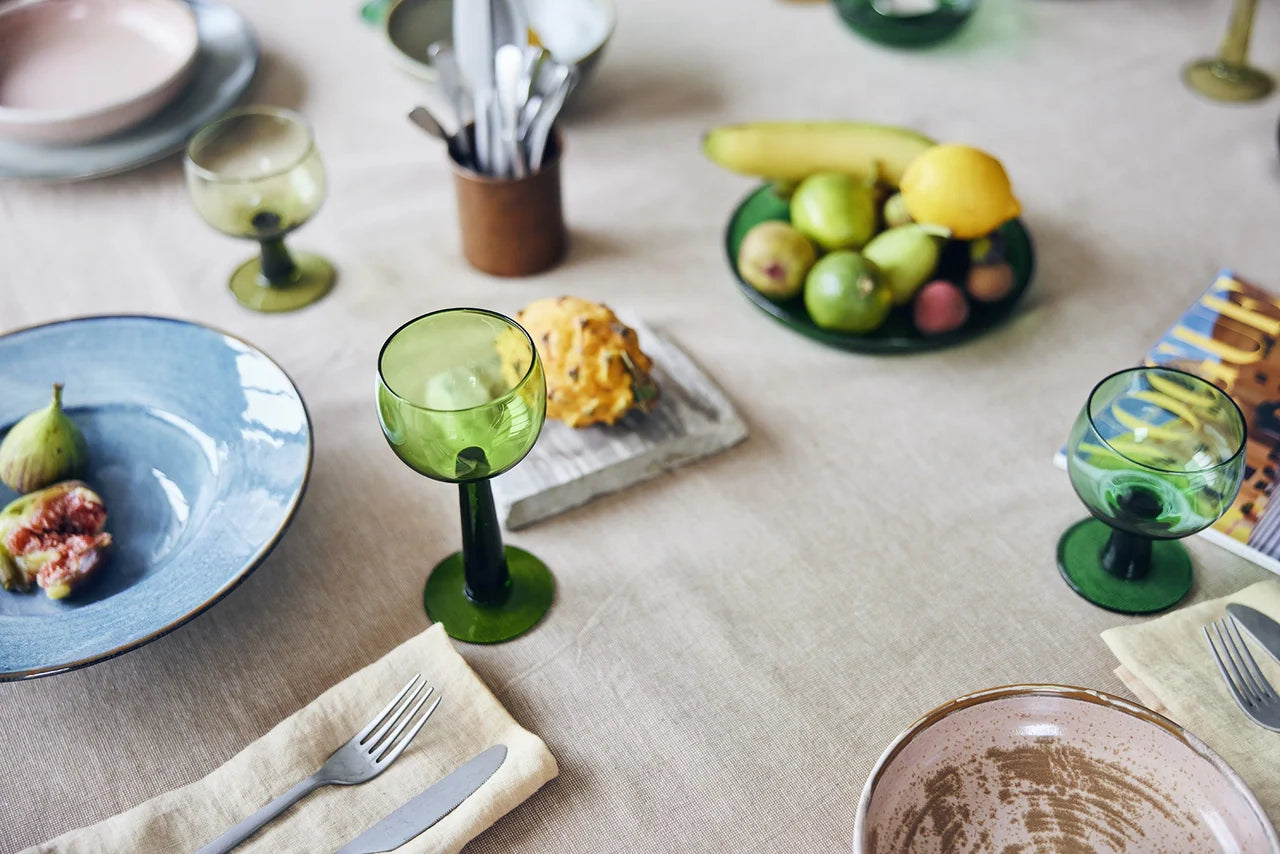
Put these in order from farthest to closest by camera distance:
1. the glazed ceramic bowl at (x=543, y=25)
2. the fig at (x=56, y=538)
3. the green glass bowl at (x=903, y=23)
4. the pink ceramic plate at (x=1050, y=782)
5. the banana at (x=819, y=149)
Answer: the green glass bowl at (x=903, y=23)
the glazed ceramic bowl at (x=543, y=25)
the banana at (x=819, y=149)
the fig at (x=56, y=538)
the pink ceramic plate at (x=1050, y=782)

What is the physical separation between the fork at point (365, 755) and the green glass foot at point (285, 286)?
41 centimetres

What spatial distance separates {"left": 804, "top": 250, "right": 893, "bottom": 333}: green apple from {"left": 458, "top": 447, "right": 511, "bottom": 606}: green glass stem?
1.08 feet

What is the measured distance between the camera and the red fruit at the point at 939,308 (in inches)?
34.2

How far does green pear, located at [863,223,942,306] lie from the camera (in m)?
0.87

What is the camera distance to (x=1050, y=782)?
0.60m

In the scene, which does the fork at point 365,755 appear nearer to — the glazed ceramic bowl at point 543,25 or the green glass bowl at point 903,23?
the glazed ceramic bowl at point 543,25

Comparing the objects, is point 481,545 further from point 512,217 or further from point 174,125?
point 174,125

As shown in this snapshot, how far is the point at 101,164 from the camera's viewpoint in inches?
40.2

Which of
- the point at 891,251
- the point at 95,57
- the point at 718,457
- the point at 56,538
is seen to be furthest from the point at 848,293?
the point at 95,57

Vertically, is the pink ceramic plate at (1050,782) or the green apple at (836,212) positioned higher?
the green apple at (836,212)

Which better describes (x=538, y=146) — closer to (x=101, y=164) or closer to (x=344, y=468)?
(x=344, y=468)

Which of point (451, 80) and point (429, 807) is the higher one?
point (451, 80)

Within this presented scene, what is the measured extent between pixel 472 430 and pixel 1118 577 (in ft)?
1.45

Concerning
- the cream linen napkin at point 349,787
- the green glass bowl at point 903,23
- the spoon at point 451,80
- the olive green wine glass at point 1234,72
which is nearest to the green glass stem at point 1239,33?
the olive green wine glass at point 1234,72
